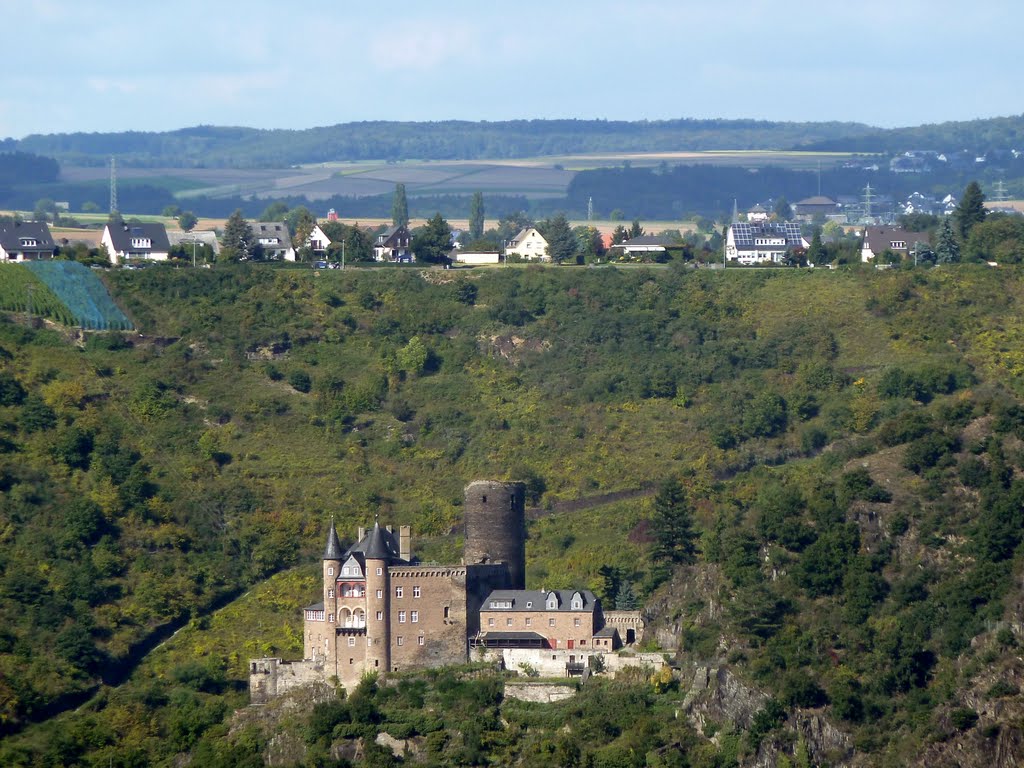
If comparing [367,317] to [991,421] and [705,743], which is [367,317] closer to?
[991,421]

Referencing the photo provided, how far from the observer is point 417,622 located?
366 feet

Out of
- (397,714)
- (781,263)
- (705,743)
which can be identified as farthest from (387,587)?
(781,263)

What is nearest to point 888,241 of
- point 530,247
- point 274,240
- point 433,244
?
point 530,247

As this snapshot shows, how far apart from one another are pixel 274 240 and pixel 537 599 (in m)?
76.9

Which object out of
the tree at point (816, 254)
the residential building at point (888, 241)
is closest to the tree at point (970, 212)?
the residential building at point (888, 241)

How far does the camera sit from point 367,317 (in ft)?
537

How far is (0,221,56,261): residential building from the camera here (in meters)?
172

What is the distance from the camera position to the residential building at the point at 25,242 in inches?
6767

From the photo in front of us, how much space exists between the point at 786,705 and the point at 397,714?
16927 mm

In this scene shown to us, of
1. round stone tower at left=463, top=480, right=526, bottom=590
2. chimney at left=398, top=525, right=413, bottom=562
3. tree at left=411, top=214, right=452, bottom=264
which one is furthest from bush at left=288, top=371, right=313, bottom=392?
round stone tower at left=463, top=480, right=526, bottom=590

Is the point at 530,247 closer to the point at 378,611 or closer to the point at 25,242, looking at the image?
the point at 25,242

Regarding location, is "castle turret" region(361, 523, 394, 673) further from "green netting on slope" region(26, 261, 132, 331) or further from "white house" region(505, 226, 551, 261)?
"white house" region(505, 226, 551, 261)

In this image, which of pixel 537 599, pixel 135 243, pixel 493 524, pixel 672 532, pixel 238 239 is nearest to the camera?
pixel 537 599

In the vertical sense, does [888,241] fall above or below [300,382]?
above
